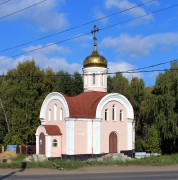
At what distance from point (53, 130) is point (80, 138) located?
9.21 feet

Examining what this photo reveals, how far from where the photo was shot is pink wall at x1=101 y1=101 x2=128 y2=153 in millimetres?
37906

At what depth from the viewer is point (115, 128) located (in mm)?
38938

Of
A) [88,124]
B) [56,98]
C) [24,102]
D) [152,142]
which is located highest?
[24,102]

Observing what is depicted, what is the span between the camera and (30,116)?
50.3m

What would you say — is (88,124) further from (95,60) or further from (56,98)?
(95,60)

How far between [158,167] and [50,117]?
Answer: 61.8ft

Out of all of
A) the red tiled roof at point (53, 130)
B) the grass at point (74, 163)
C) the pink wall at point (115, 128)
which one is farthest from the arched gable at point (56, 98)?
the grass at point (74, 163)

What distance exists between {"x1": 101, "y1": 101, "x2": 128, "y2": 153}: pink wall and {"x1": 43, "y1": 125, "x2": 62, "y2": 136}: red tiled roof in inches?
174

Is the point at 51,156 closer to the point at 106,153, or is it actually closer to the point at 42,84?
the point at 106,153

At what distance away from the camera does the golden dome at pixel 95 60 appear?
40844mm

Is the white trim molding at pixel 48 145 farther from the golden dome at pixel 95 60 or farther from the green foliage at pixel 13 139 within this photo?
the green foliage at pixel 13 139

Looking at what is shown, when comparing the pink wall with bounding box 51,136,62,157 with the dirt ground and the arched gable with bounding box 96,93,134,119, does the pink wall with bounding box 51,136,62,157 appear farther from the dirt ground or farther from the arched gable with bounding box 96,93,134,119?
→ the dirt ground

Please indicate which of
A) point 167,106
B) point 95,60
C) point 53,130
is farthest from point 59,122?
point 167,106

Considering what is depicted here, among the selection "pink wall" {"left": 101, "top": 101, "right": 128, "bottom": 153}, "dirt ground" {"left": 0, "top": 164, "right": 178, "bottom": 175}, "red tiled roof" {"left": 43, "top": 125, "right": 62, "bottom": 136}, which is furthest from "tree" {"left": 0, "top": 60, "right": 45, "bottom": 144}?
"dirt ground" {"left": 0, "top": 164, "right": 178, "bottom": 175}
